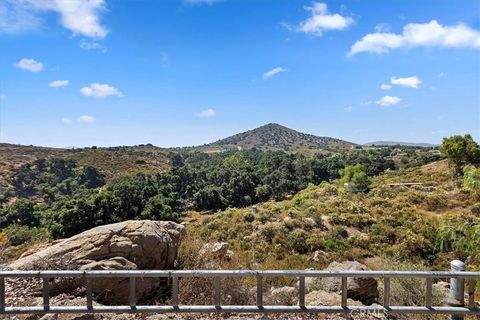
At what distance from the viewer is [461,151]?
42156 mm

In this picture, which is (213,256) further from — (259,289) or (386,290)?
(386,290)

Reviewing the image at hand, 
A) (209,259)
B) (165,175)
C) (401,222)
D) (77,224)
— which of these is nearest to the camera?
(209,259)

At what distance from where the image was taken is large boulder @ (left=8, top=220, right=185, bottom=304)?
5.98 m

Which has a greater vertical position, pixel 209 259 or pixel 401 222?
pixel 209 259

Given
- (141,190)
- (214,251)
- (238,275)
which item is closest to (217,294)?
(238,275)

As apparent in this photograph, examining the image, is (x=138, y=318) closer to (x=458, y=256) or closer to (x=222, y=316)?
(x=222, y=316)

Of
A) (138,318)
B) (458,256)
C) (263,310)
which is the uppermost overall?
(263,310)

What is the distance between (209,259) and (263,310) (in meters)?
3.55

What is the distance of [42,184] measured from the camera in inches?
3474

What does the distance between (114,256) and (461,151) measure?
4686 centimetres

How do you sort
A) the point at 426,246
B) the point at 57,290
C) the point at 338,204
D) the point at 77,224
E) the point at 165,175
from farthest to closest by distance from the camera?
the point at 165,175, the point at 77,224, the point at 338,204, the point at 426,246, the point at 57,290

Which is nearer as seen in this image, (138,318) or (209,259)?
(138,318)

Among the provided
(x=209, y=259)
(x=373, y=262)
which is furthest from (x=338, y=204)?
(x=209, y=259)

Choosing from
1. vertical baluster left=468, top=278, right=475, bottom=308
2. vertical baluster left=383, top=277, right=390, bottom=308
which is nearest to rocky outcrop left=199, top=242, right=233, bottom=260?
vertical baluster left=383, top=277, right=390, bottom=308
